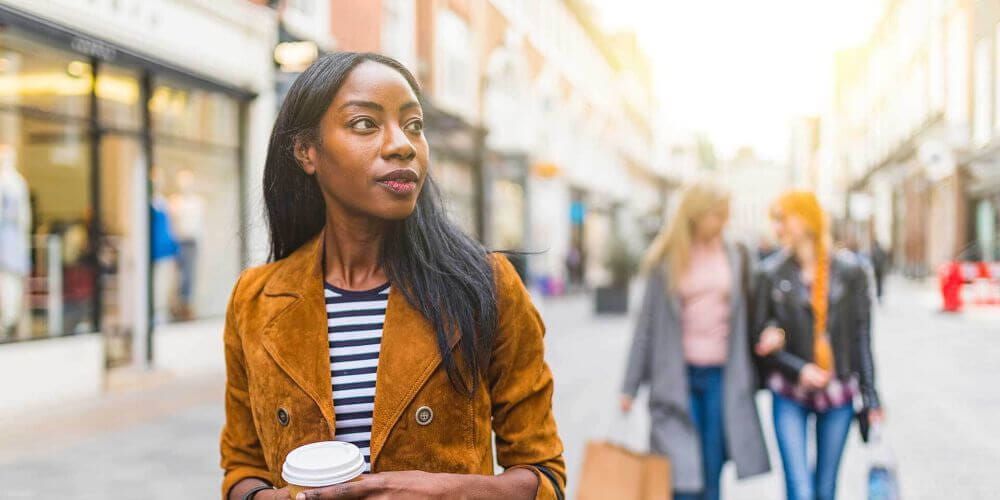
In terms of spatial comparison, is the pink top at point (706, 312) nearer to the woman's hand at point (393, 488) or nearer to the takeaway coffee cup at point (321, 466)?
the woman's hand at point (393, 488)

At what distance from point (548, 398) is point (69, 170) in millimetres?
8059

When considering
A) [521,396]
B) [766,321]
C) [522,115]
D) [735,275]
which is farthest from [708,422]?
[522,115]

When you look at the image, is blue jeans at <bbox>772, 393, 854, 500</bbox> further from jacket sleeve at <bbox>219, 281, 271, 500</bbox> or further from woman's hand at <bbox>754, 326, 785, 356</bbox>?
jacket sleeve at <bbox>219, 281, 271, 500</bbox>

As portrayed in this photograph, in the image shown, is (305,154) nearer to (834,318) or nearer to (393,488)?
(393,488)

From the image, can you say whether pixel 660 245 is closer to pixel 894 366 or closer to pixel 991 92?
→ pixel 894 366

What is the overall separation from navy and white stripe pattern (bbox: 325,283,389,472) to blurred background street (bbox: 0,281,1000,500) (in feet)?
9.57

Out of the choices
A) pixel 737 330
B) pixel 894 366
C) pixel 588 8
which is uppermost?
pixel 588 8

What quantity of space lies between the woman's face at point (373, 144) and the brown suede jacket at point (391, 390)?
191 millimetres

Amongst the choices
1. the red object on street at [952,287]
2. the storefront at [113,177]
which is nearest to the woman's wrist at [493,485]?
the storefront at [113,177]

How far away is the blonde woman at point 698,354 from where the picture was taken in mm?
4254

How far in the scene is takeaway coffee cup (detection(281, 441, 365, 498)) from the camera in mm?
1354

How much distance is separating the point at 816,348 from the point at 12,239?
22.9ft

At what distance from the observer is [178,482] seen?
5355 millimetres

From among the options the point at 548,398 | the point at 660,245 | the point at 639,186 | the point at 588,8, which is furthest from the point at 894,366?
the point at 639,186
